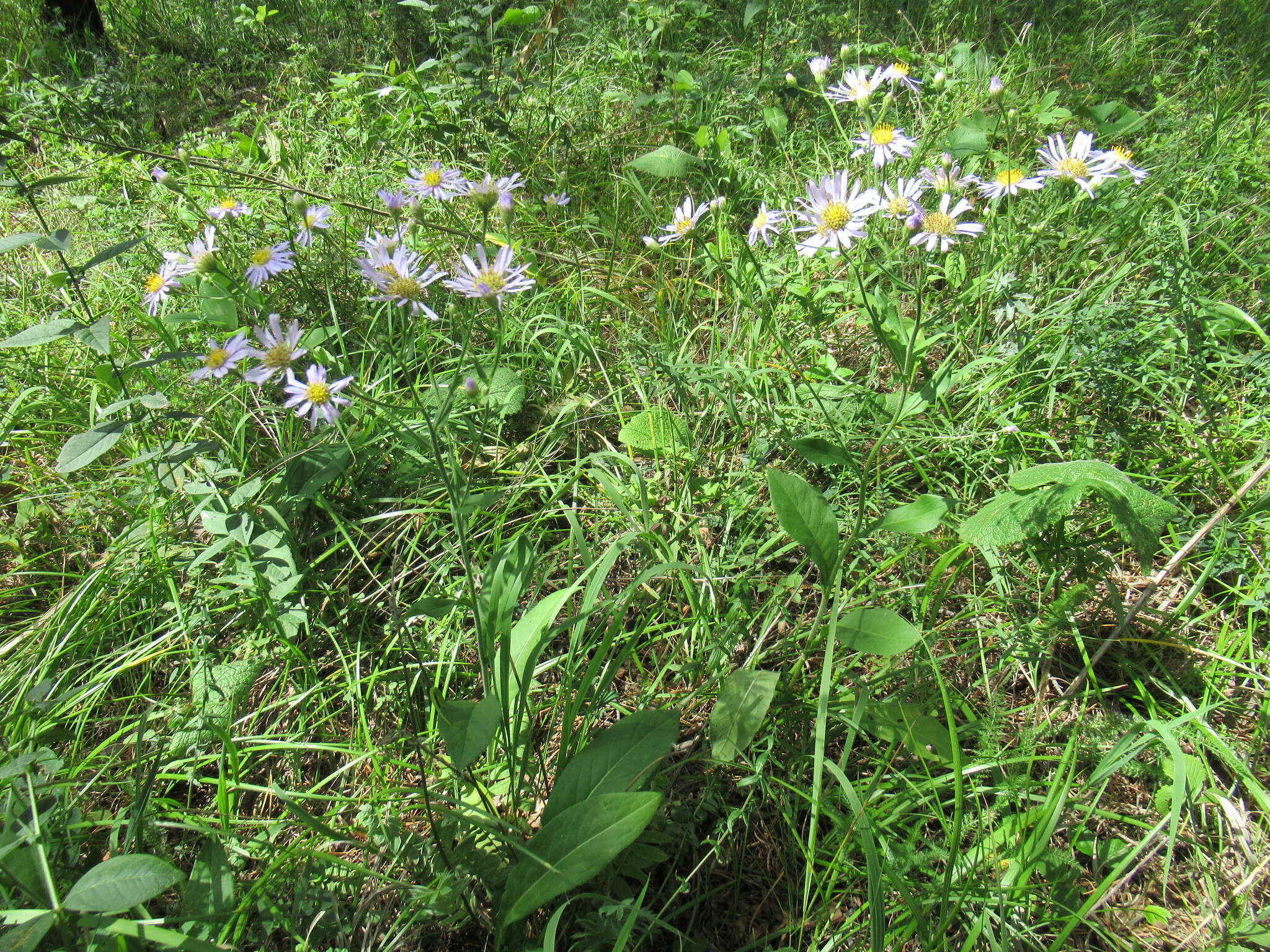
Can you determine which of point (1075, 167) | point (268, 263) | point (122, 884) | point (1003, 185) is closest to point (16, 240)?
point (268, 263)

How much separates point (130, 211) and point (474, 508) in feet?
5.93

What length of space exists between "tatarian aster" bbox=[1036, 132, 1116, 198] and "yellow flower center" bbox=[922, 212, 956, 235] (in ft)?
0.99

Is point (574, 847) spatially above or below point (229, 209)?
below

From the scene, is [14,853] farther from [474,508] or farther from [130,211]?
[130,211]

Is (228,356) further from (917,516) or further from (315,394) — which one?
(917,516)

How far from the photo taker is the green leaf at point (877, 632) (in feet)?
3.32

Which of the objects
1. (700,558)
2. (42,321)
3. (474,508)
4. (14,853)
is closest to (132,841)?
(14,853)

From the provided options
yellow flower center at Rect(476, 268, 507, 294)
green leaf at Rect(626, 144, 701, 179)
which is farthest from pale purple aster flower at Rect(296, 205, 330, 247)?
green leaf at Rect(626, 144, 701, 179)

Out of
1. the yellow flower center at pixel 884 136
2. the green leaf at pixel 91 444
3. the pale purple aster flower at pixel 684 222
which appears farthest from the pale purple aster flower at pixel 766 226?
the green leaf at pixel 91 444

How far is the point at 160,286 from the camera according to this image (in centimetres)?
171

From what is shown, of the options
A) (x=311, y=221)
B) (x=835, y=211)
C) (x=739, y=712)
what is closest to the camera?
(x=739, y=712)

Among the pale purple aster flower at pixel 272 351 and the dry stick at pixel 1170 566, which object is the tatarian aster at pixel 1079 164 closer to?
the dry stick at pixel 1170 566

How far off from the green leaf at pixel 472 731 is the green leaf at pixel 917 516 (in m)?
0.62

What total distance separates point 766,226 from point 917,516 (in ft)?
2.96
